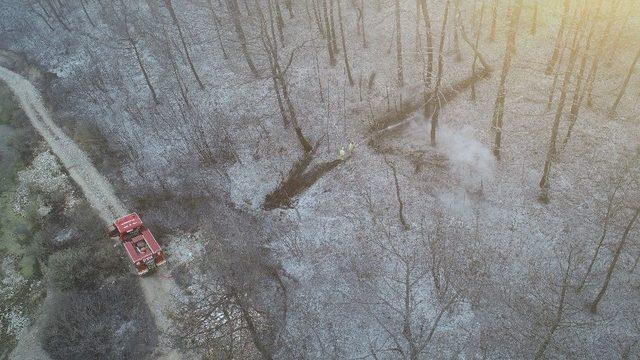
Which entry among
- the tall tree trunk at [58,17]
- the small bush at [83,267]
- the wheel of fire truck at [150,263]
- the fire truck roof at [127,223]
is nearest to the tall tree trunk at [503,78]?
the wheel of fire truck at [150,263]

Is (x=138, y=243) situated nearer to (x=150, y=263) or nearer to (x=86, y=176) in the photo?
(x=150, y=263)

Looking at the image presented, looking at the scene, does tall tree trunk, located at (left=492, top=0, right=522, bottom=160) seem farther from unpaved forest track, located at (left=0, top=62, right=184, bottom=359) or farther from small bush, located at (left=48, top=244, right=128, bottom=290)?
small bush, located at (left=48, top=244, right=128, bottom=290)

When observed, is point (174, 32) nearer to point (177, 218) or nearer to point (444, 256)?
point (177, 218)

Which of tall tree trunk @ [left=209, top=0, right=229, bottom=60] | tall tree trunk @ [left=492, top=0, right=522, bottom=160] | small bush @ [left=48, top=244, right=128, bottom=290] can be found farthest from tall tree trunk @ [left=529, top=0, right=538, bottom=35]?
small bush @ [left=48, top=244, right=128, bottom=290]

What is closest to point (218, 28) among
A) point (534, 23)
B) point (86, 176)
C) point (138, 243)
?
point (86, 176)

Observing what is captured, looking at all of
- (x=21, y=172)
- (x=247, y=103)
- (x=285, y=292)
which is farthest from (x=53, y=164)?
(x=285, y=292)

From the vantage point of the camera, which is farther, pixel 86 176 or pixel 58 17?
pixel 58 17
